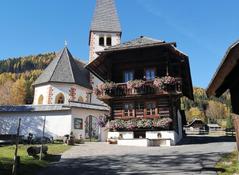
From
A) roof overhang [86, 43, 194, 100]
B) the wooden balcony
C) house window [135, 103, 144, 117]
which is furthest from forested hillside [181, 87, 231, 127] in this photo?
the wooden balcony

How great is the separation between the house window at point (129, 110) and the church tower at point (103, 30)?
23.6 meters

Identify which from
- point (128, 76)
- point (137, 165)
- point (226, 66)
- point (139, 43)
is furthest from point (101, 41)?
point (226, 66)

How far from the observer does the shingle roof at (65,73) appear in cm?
3950

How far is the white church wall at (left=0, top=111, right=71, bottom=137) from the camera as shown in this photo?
101ft

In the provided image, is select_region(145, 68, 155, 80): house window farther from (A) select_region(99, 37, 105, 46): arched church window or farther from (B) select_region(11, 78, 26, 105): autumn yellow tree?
(B) select_region(11, 78, 26, 105): autumn yellow tree

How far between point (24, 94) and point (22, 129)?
4803 centimetres

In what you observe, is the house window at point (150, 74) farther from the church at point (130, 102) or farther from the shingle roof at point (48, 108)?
the shingle roof at point (48, 108)

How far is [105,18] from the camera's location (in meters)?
52.8

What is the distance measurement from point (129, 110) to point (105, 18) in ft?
103

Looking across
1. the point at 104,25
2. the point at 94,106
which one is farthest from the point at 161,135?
the point at 104,25

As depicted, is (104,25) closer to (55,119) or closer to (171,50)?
(55,119)

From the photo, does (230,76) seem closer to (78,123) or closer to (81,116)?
(78,123)

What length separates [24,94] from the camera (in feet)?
254

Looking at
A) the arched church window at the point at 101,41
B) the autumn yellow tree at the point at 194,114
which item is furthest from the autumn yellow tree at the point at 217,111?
the arched church window at the point at 101,41
